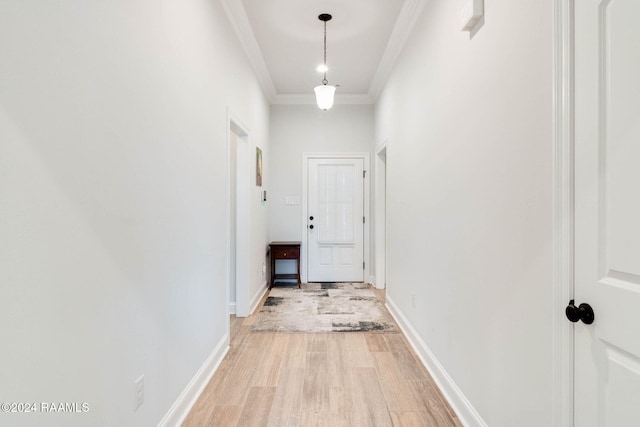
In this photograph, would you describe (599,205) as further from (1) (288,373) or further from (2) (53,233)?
(1) (288,373)

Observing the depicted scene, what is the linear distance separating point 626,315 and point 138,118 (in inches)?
73.1

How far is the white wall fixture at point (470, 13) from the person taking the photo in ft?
5.64

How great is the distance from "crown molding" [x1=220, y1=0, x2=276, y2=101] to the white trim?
7.93 ft

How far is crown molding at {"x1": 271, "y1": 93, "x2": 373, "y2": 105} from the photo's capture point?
5.28 metres

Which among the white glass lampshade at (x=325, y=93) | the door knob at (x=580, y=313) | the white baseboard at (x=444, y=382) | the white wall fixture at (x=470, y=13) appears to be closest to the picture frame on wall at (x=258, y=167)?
the white glass lampshade at (x=325, y=93)

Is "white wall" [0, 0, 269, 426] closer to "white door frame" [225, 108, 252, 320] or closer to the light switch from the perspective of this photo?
"white door frame" [225, 108, 252, 320]

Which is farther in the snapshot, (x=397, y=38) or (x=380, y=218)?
(x=380, y=218)

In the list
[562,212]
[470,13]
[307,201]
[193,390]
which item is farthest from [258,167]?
[562,212]

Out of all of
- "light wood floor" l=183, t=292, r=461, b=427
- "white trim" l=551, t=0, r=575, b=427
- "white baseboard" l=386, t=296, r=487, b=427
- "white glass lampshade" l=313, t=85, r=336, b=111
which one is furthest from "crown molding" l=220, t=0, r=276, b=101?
"white baseboard" l=386, t=296, r=487, b=427

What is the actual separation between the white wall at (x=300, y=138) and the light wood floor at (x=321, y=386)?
265cm

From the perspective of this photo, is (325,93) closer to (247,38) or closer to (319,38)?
(319,38)

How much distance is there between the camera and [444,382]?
2.21 m

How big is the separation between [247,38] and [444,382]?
3.38 m

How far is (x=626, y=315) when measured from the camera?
37.0 inches
